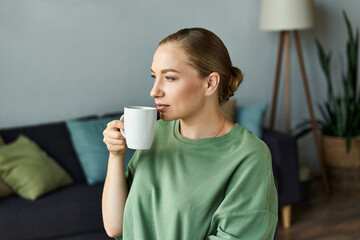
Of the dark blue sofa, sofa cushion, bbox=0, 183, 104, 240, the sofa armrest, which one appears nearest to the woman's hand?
the dark blue sofa

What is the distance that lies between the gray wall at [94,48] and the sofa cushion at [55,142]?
20 cm

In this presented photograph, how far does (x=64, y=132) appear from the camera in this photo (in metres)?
3.09

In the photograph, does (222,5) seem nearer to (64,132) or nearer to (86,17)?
(86,17)

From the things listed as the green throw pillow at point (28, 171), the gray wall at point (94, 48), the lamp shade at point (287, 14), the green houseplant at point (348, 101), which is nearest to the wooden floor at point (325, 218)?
the green houseplant at point (348, 101)

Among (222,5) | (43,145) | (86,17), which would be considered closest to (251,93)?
(222,5)

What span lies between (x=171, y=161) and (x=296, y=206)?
2.61 metres

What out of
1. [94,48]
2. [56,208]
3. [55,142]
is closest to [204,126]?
[56,208]

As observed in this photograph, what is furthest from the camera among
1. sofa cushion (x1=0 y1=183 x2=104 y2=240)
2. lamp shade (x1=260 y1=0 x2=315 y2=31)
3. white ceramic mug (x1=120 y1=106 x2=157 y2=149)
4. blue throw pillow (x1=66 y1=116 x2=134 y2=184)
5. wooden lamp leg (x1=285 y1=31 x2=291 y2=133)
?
wooden lamp leg (x1=285 y1=31 x2=291 y2=133)

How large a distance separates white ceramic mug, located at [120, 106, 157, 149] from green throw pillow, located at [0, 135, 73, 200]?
66.7 inches

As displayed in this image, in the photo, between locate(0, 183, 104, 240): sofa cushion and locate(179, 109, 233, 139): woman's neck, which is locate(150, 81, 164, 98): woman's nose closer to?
locate(179, 109, 233, 139): woman's neck

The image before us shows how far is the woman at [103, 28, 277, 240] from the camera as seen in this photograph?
111 centimetres

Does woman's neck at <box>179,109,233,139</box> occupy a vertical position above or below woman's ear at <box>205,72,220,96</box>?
below

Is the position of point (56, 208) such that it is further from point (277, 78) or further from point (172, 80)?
point (277, 78)

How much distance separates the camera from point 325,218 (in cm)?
335
